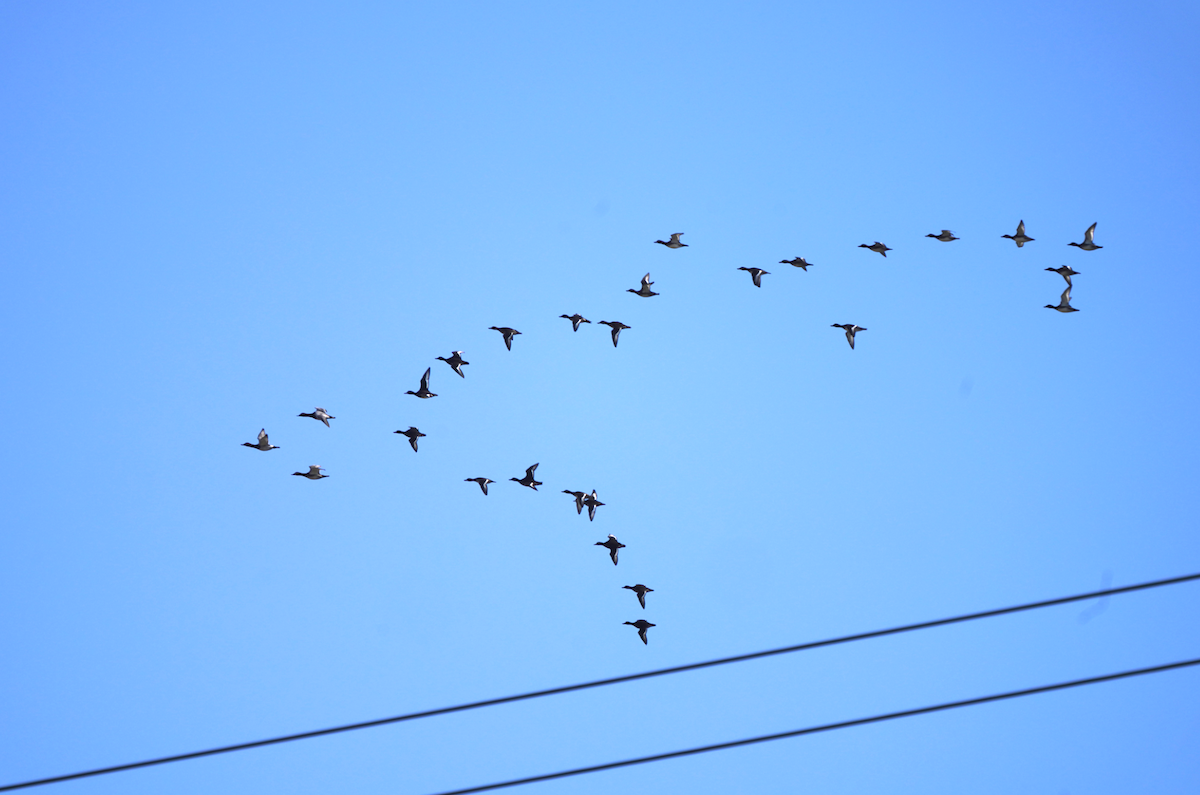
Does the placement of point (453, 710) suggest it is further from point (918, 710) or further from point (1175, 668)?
point (1175, 668)

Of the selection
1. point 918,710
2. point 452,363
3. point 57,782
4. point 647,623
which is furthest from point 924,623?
point 452,363

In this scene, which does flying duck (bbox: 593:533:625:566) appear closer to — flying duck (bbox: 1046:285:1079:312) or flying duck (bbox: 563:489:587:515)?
flying duck (bbox: 563:489:587:515)

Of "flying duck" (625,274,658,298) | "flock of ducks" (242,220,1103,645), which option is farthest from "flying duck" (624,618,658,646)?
"flying duck" (625,274,658,298)

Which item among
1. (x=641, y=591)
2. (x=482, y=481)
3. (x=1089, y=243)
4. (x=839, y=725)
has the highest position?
(x=1089, y=243)

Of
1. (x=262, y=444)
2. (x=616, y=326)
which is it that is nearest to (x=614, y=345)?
(x=616, y=326)

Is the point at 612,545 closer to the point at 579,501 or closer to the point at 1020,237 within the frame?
the point at 579,501

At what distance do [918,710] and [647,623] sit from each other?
1208cm

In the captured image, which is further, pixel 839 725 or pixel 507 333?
pixel 507 333

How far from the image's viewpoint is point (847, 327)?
30.3m

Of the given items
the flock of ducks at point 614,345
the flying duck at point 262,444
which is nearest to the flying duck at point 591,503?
the flock of ducks at point 614,345

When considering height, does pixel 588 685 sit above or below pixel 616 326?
below

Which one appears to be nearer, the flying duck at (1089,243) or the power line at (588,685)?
the power line at (588,685)

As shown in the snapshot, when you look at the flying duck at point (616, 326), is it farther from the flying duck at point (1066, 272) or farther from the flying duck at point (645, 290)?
the flying duck at point (1066, 272)

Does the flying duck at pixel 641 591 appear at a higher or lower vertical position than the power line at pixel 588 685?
higher
